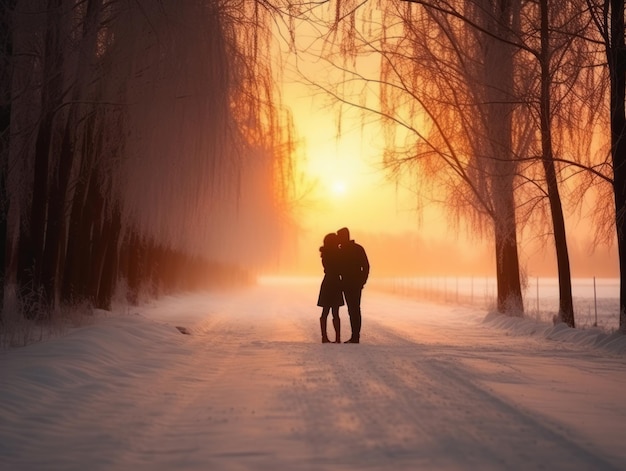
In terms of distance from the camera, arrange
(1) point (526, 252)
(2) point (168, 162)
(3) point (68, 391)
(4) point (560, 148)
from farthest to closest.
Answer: (1) point (526, 252), (2) point (168, 162), (4) point (560, 148), (3) point (68, 391)

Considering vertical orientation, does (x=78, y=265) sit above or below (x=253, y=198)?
below

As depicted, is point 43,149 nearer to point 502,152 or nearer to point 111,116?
point 111,116

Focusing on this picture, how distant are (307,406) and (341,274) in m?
5.57

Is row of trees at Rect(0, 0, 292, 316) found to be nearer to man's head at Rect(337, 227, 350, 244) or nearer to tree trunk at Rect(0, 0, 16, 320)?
tree trunk at Rect(0, 0, 16, 320)

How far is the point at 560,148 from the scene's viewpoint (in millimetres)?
11289

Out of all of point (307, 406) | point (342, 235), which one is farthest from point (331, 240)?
point (307, 406)

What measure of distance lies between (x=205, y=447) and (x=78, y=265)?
32.8 ft

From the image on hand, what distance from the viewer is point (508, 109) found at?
13.3 meters

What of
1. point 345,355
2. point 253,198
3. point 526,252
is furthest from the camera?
point 253,198

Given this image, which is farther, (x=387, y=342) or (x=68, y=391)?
(x=387, y=342)

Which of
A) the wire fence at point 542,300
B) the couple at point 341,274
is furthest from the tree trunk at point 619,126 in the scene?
the couple at point 341,274

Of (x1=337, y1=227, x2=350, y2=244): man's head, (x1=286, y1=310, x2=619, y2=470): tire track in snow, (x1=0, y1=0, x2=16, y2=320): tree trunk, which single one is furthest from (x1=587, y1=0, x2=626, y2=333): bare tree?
(x1=0, y1=0, x2=16, y2=320): tree trunk

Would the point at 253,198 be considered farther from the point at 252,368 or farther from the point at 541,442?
the point at 541,442

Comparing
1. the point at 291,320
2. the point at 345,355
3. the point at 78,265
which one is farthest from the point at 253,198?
the point at 345,355
